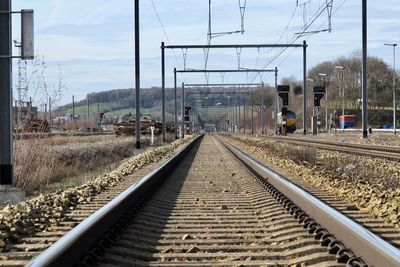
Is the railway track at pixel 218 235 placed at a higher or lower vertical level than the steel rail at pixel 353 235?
lower

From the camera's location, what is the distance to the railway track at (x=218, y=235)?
19.0 feet

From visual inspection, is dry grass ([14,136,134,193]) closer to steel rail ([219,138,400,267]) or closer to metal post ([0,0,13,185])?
metal post ([0,0,13,185])

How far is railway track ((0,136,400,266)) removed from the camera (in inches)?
227

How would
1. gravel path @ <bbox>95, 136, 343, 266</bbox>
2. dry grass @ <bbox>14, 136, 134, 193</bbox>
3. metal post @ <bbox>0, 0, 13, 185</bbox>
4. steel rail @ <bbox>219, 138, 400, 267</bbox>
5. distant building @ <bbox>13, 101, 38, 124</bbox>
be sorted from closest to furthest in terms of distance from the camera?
steel rail @ <bbox>219, 138, 400, 267</bbox> → gravel path @ <bbox>95, 136, 343, 266</bbox> → metal post @ <bbox>0, 0, 13, 185</bbox> → dry grass @ <bbox>14, 136, 134, 193</bbox> → distant building @ <bbox>13, 101, 38, 124</bbox>

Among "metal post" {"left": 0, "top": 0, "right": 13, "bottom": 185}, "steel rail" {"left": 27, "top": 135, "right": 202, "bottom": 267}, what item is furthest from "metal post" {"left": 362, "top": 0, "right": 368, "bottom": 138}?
"steel rail" {"left": 27, "top": 135, "right": 202, "bottom": 267}

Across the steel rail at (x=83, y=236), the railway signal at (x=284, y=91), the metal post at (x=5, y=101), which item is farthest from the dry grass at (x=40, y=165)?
the railway signal at (x=284, y=91)

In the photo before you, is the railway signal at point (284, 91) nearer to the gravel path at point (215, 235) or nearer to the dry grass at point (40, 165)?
the dry grass at point (40, 165)

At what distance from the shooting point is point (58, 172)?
2088cm

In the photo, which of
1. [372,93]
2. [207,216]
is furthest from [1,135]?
[372,93]

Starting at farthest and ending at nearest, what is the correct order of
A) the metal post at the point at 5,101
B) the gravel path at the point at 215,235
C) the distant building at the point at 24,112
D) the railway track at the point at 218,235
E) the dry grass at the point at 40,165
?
1. the distant building at the point at 24,112
2. the dry grass at the point at 40,165
3. the metal post at the point at 5,101
4. the gravel path at the point at 215,235
5. the railway track at the point at 218,235

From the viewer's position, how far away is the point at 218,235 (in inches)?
291

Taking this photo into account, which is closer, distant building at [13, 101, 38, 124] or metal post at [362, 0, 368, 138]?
distant building at [13, 101, 38, 124]

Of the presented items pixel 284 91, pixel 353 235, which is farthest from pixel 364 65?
pixel 284 91

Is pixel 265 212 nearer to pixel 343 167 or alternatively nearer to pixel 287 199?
pixel 287 199
